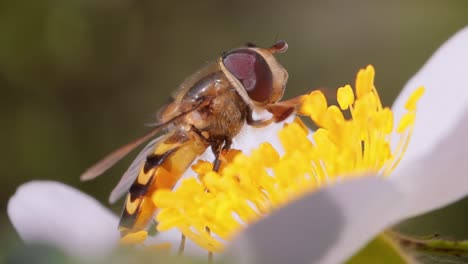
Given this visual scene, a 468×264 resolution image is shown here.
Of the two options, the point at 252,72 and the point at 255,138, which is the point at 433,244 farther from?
the point at 255,138

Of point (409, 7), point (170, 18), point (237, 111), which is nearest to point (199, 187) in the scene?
point (237, 111)

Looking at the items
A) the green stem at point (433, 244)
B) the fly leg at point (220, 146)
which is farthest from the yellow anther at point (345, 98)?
the green stem at point (433, 244)

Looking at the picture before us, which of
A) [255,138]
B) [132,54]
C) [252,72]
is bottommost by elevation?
[132,54]

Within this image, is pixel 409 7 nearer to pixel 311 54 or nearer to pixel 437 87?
pixel 311 54

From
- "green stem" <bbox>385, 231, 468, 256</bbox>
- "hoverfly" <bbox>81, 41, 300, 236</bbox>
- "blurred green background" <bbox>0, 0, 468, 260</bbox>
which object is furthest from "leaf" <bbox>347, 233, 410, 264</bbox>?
"blurred green background" <bbox>0, 0, 468, 260</bbox>

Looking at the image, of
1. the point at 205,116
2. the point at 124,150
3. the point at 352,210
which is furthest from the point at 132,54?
the point at 352,210

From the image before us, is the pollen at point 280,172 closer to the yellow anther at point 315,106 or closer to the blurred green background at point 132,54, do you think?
the yellow anther at point 315,106

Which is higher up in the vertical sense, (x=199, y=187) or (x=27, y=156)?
(x=199, y=187)
